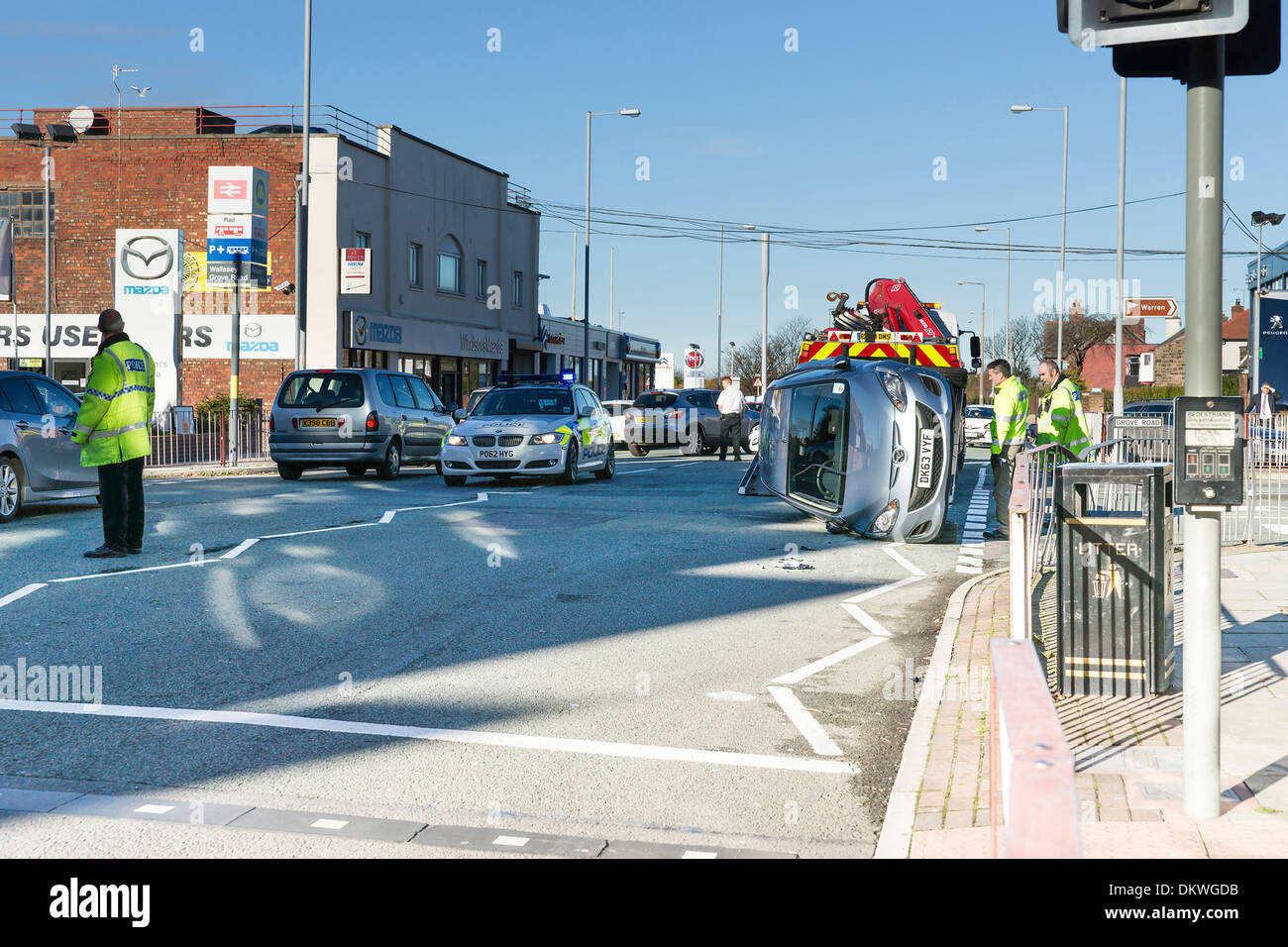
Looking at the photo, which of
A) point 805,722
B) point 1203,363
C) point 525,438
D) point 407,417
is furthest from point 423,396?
point 1203,363

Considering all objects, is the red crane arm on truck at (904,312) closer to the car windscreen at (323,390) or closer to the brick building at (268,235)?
the car windscreen at (323,390)

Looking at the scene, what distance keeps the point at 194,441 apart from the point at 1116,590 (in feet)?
79.5

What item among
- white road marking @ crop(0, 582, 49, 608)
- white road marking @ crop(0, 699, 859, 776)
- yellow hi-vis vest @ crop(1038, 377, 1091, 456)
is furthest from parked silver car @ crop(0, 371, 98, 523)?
yellow hi-vis vest @ crop(1038, 377, 1091, 456)

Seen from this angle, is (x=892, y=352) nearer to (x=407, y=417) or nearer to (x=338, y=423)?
(x=407, y=417)

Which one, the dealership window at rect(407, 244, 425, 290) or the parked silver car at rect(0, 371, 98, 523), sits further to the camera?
the dealership window at rect(407, 244, 425, 290)

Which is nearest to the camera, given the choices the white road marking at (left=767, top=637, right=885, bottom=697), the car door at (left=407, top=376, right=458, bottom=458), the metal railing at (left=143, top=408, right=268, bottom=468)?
the white road marking at (left=767, top=637, right=885, bottom=697)

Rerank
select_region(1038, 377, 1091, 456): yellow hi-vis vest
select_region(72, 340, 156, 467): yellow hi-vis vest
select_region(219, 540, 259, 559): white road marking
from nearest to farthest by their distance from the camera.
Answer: select_region(72, 340, 156, 467): yellow hi-vis vest, select_region(219, 540, 259, 559): white road marking, select_region(1038, 377, 1091, 456): yellow hi-vis vest

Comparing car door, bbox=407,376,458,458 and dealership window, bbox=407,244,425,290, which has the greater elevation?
dealership window, bbox=407,244,425,290

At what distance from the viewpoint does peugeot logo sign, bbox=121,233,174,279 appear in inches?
1401

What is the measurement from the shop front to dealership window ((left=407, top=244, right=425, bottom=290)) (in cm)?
118

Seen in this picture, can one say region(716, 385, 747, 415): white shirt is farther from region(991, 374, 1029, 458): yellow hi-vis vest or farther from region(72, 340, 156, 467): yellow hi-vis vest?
region(72, 340, 156, 467): yellow hi-vis vest

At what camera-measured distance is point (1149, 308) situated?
53.1m

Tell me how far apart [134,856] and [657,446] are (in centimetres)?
3330
